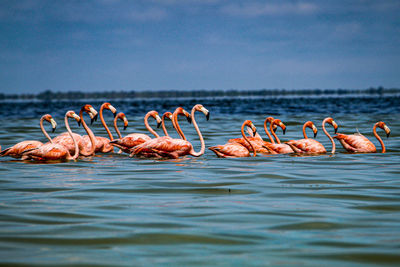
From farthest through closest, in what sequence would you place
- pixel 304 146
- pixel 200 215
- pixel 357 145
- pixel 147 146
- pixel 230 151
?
pixel 357 145, pixel 304 146, pixel 230 151, pixel 147 146, pixel 200 215

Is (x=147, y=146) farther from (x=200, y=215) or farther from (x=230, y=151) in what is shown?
(x=200, y=215)

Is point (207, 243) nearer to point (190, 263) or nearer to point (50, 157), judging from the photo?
point (190, 263)

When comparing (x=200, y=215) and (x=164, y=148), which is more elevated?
(x=164, y=148)

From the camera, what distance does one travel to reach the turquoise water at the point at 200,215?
17.4 ft

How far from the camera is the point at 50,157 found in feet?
41.8

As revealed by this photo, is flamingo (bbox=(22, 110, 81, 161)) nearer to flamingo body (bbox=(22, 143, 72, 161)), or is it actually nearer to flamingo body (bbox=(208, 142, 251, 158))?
flamingo body (bbox=(22, 143, 72, 161))

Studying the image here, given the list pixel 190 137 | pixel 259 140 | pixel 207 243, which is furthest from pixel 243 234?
pixel 190 137

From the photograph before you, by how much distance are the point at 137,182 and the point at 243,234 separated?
394cm

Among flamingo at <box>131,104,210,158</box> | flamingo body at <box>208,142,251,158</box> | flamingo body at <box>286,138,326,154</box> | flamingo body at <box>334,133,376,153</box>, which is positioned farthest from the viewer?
flamingo body at <box>334,133,376,153</box>

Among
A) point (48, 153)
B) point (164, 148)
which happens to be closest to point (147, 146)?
point (164, 148)

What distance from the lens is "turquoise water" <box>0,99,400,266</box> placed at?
5.30 m

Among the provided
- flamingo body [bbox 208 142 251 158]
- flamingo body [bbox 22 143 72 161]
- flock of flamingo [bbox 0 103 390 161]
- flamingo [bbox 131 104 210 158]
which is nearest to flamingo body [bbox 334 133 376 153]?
flock of flamingo [bbox 0 103 390 161]

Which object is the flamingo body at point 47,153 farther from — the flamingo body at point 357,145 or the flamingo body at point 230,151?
the flamingo body at point 357,145

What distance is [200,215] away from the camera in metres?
6.94
